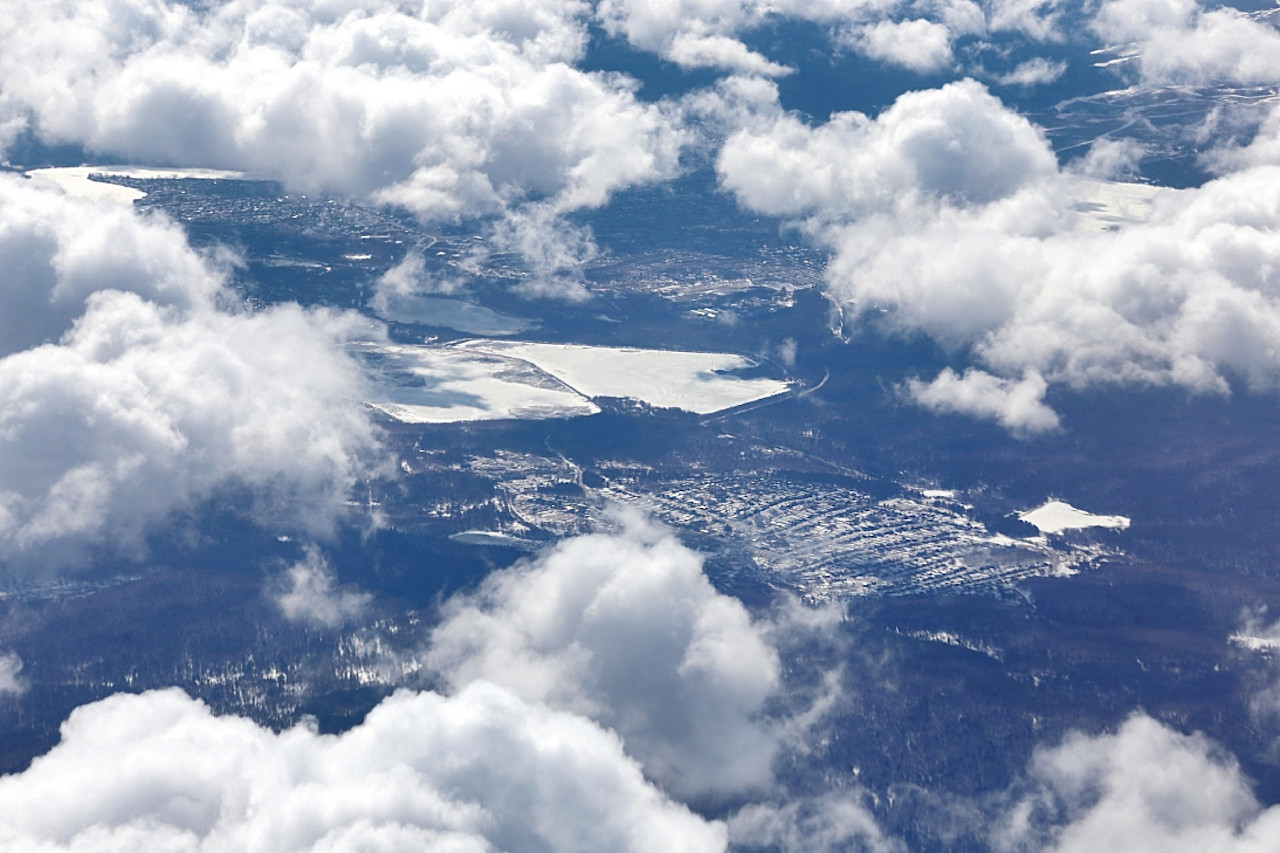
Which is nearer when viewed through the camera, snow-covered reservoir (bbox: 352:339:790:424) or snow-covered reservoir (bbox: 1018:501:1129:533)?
snow-covered reservoir (bbox: 1018:501:1129:533)

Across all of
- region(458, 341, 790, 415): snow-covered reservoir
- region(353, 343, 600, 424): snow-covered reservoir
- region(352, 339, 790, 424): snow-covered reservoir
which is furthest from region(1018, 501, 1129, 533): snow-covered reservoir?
region(353, 343, 600, 424): snow-covered reservoir

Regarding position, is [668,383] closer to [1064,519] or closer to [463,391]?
[463,391]

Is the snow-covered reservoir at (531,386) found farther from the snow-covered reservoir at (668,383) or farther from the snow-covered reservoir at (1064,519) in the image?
the snow-covered reservoir at (1064,519)

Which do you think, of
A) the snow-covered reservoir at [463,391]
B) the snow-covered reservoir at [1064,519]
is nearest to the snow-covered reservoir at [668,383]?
the snow-covered reservoir at [463,391]

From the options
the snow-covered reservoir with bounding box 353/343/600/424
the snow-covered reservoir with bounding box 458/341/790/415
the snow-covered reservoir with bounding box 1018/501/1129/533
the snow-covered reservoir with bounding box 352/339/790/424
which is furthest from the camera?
the snow-covered reservoir with bounding box 458/341/790/415

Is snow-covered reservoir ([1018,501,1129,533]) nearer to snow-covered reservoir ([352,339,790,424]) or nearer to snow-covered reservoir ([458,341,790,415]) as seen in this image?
snow-covered reservoir ([458,341,790,415])

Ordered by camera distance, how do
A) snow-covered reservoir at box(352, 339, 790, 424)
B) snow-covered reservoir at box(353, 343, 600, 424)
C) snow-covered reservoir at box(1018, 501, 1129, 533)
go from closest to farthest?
snow-covered reservoir at box(1018, 501, 1129, 533), snow-covered reservoir at box(353, 343, 600, 424), snow-covered reservoir at box(352, 339, 790, 424)

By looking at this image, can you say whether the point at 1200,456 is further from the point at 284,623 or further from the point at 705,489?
the point at 284,623
